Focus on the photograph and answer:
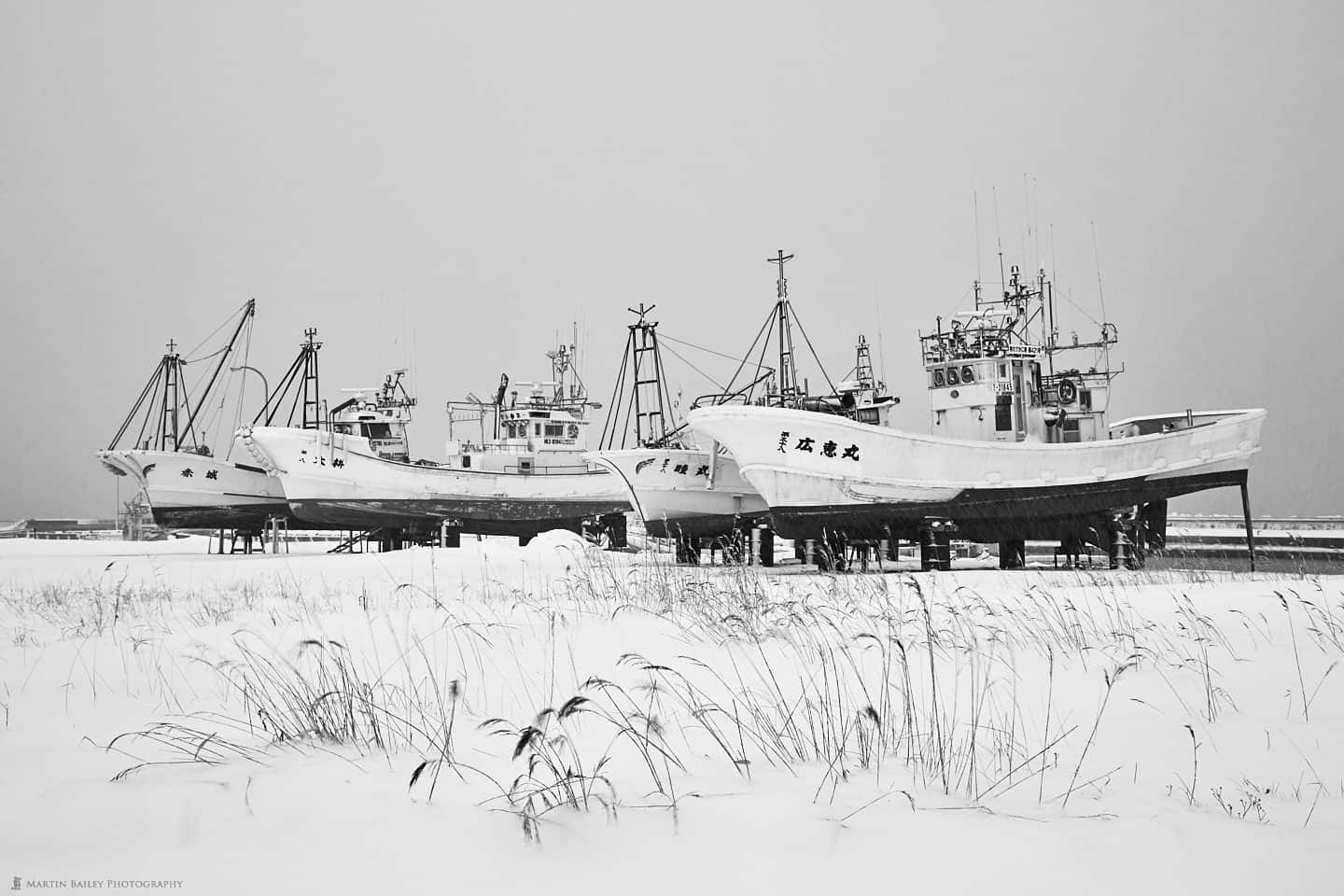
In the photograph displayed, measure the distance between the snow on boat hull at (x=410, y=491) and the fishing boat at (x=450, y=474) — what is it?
0.04 m

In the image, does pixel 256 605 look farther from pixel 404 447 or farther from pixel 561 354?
pixel 561 354

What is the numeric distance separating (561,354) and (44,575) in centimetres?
2868

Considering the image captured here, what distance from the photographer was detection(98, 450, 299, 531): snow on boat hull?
37.0m

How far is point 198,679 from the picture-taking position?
6.29 m

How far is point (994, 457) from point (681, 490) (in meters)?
9.85

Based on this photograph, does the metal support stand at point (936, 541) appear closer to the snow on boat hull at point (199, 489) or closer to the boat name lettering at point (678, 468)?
the boat name lettering at point (678, 468)

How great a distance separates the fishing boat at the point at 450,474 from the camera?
34.5 m

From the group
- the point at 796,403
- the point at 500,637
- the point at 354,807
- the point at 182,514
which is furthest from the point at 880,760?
the point at 182,514

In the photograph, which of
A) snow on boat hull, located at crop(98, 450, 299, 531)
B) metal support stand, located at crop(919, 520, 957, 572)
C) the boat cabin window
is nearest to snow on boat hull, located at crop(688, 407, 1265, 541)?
metal support stand, located at crop(919, 520, 957, 572)

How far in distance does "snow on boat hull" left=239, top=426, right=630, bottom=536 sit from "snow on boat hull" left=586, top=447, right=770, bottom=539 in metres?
8.74

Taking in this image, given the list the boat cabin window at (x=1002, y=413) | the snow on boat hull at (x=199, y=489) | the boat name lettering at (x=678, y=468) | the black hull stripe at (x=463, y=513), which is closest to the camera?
the boat cabin window at (x=1002, y=413)

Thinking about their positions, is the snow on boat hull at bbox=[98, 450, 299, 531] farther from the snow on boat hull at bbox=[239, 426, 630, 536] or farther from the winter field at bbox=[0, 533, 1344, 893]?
the winter field at bbox=[0, 533, 1344, 893]

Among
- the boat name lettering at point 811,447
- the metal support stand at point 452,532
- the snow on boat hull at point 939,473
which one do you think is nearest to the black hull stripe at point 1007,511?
the snow on boat hull at point 939,473

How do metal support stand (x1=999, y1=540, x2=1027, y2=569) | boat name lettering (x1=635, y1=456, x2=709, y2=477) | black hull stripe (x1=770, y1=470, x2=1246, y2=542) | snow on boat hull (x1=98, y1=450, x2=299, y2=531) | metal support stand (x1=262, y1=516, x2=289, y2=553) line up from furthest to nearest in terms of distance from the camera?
snow on boat hull (x1=98, y1=450, x2=299, y2=531) < metal support stand (x1=262, y1=516, x2=289, y2=553) < boat name lettering (x1=635, y1=456, x2=709, y2=477) < metal support stand (x1=999, y1=540, x2=1027, y2=569) < black hull stripe (x1=770, y1=470, x2=1246, y2=542)
